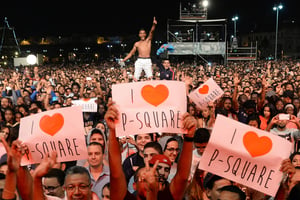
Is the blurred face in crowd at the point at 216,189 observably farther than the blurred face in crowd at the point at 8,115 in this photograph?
No

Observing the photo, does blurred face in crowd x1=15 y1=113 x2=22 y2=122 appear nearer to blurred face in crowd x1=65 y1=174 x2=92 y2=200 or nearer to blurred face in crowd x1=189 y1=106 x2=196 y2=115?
blurred face in crowd x1=189 y1=106 x2=196 y2=115

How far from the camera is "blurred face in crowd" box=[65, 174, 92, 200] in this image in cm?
326

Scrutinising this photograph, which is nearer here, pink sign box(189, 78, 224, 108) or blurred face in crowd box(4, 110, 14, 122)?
pink sign box(189, 78, 224, 108)

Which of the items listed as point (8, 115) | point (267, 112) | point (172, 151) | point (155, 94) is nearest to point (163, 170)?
point (155, 94)

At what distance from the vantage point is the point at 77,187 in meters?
3.29

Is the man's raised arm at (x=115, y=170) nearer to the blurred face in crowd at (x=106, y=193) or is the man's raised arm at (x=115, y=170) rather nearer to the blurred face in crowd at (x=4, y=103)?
the blurred face in crowd at (x=106, y=193)

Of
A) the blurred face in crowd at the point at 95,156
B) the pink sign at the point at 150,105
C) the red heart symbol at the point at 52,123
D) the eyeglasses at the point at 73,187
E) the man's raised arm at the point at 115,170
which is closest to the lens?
the man's raised arm at the point at 115,170

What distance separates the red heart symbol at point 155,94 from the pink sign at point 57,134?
74 cm

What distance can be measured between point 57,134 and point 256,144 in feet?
6.49

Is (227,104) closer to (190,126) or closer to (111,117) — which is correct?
(190,126)

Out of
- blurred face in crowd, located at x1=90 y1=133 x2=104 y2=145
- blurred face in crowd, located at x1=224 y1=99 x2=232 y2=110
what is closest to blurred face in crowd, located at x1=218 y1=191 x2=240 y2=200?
blurred face in crowd, located at x1=90 y1=133 x2=104 y2=145

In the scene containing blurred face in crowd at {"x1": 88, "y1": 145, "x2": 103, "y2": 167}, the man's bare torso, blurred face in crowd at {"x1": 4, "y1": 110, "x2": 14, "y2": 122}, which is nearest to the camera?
blurred face in crowd at {"x1": 88, "y1": 145, "x2": 103, "y2": 167}

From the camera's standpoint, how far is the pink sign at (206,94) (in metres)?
6.50

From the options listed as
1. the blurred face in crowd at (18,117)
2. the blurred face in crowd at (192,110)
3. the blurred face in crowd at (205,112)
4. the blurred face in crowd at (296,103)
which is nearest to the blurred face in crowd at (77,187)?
the blurred face in crowd at (205,112)
